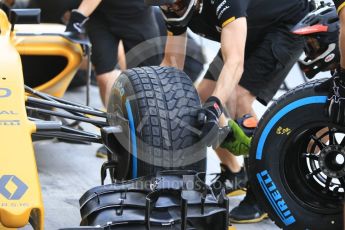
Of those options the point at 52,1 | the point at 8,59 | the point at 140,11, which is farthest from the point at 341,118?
the point at 52,1

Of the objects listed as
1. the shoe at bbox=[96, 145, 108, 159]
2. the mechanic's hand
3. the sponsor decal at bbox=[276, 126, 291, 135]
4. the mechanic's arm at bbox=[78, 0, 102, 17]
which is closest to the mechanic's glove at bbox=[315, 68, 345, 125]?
the mechanic's hand

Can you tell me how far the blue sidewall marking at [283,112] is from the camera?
142 inches

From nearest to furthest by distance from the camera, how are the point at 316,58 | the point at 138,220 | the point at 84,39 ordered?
the point at 138,220 → the point at 316,58 → the point at 84,39

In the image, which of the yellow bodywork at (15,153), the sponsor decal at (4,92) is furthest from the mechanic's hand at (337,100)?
the sponsor decal at (4,92)

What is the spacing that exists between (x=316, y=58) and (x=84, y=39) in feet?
6.14

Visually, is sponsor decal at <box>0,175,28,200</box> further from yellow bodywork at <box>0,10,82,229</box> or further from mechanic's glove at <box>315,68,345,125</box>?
mechanic's glove at <box>315,68,345,125</box>

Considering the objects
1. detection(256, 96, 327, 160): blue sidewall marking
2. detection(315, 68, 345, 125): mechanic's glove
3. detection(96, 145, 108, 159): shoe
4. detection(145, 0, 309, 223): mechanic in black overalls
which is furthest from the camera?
detection(96, 145, 108, 159): shoe

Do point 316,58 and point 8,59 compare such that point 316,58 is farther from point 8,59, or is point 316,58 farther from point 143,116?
point 8,59

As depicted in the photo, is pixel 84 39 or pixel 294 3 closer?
pixel 294 3

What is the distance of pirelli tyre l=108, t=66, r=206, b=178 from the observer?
3.61 m

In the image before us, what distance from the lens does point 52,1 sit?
7.72 m

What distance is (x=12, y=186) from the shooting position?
10.2ft

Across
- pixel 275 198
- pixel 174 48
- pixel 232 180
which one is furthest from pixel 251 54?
pixel 275 198

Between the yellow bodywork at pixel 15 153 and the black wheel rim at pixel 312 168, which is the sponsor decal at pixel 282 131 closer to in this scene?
the black wheel rim at pixel 312 168
